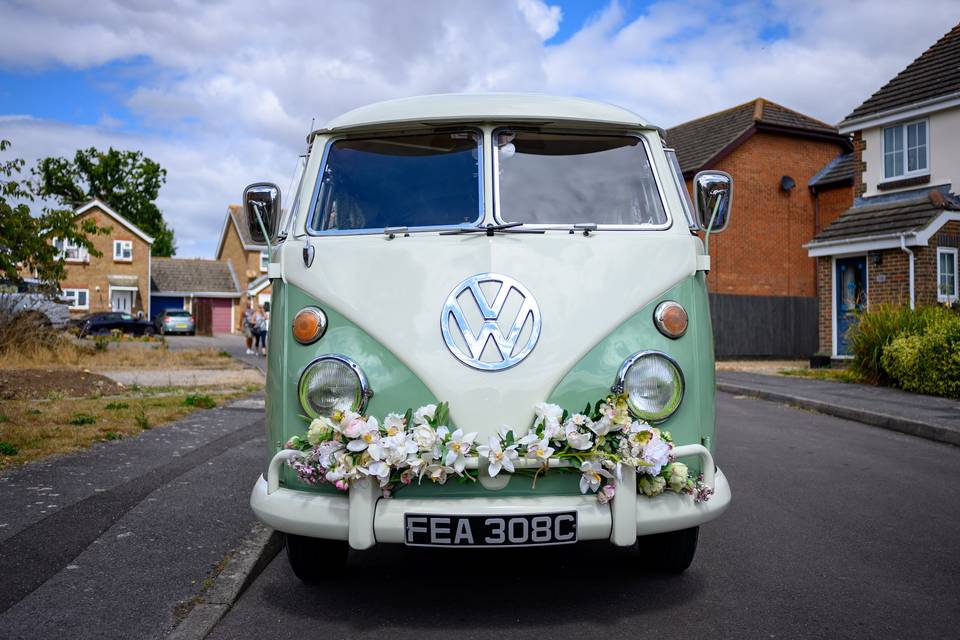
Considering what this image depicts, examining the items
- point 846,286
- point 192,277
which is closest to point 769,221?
point 846,286

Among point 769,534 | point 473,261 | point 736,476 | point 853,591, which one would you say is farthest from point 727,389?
point 473,261

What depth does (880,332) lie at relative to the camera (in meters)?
14.2

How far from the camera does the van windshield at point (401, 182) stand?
3.85 metres

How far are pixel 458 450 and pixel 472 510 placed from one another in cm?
22

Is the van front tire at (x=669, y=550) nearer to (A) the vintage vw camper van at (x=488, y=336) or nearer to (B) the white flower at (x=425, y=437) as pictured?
(A) the vintage vw camper van at (x=488, y=336)

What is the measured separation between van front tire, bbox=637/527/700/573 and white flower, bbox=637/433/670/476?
860mm

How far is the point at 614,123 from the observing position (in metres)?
3.97

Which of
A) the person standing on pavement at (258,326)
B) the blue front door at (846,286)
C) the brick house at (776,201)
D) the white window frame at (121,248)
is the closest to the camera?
the blue front door at (846,286)

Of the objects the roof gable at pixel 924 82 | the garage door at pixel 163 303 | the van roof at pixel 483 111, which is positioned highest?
the roof gable at pixel 924 82

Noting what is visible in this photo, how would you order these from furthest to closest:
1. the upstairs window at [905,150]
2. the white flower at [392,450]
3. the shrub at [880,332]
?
1. the upstairs window at [905,150]
2. the shrub at [880,332]
3. the white flower at [392,450]

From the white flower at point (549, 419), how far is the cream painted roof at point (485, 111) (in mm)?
1420

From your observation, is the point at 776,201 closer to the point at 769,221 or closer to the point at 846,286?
the point at 769,221

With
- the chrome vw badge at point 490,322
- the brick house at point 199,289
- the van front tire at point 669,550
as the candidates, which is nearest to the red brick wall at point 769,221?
the van front tire at point 669,550

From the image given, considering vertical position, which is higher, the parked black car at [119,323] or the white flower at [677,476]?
the parked black car at [119,323]
